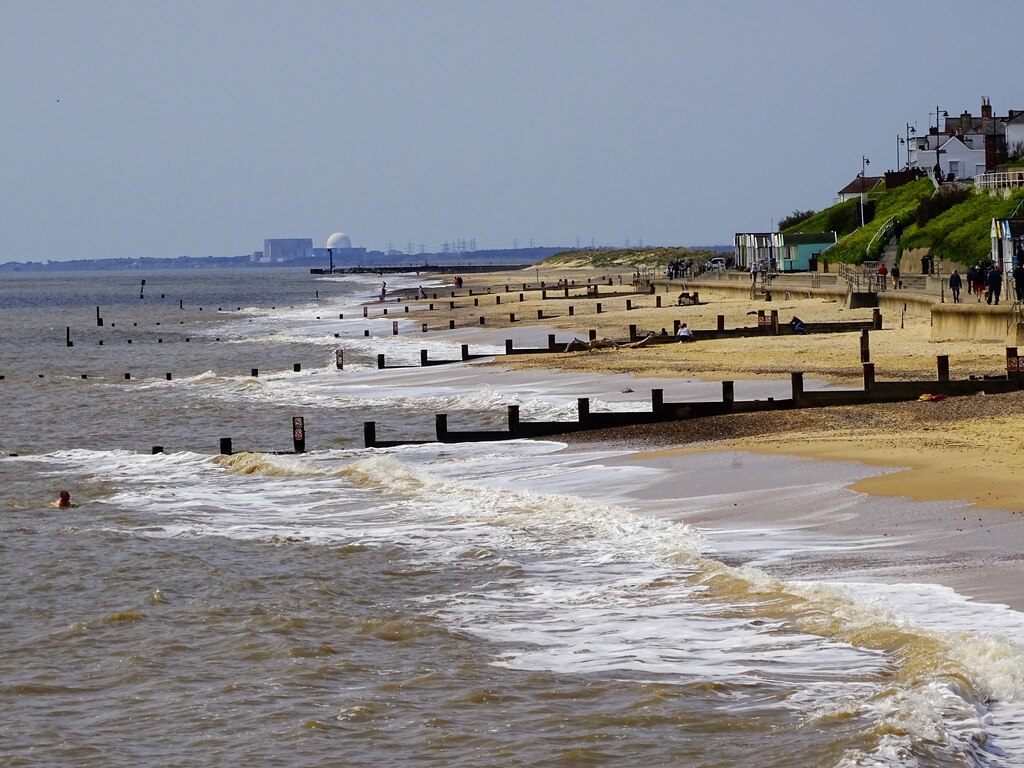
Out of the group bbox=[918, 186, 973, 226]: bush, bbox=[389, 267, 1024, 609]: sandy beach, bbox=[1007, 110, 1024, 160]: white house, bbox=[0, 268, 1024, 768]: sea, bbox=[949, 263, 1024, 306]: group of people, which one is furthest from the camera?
bbox=[1007, 110, 1024, 160]: white house

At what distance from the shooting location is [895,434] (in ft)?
71.2

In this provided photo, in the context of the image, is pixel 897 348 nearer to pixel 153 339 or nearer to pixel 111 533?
pixel 111 533

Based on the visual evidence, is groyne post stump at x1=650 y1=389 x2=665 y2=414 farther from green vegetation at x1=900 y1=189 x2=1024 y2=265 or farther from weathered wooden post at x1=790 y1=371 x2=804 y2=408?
green vegetation at x1=900 y1=189 x2=1024 y2=265

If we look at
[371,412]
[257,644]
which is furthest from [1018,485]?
[371,412]

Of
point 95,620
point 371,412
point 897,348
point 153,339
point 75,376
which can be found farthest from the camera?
point 153,339

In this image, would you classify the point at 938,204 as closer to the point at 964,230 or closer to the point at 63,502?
the point at 964,230

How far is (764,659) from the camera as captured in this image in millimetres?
12148

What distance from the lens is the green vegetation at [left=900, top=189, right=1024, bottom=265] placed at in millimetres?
Answer: 67125

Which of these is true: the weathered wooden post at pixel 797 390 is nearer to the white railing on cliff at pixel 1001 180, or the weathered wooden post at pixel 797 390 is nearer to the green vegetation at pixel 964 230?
the green vegetation at pixel 964 230

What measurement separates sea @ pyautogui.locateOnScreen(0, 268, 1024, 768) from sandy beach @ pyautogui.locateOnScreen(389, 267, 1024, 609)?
1.77 feet

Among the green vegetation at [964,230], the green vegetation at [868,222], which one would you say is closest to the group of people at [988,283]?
the green vegetation at [964,230]

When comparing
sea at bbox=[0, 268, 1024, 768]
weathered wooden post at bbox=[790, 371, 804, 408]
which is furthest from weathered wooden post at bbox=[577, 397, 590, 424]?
weathered wooden post at bbox=[790, 371, 804, 408]

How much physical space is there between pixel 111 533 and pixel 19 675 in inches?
269

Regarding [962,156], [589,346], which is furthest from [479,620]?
[962,156]
